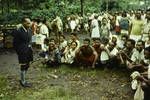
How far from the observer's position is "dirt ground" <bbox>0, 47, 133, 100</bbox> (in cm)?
1024

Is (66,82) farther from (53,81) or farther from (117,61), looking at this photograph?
(117,61)

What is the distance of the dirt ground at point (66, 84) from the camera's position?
10.2m

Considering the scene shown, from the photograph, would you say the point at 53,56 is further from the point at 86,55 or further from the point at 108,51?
the point at 108,51

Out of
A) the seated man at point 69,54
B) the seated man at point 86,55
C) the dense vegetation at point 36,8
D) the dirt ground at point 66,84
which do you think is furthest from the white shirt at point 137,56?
the dense vegetation at point 36,8

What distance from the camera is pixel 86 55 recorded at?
13078mm

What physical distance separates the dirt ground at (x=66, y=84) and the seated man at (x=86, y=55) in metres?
0.27

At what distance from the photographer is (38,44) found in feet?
59.8

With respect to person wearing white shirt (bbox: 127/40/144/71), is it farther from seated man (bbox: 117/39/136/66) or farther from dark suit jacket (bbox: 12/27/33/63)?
dark suit jacket (bbox: 12/27/33/63)

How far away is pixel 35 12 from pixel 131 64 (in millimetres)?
16756

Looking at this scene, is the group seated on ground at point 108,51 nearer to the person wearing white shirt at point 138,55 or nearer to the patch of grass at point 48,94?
the person wearing white shirt at point 138,55

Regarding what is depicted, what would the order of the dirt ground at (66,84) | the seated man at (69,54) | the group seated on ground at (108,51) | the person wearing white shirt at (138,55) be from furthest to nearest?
the seated man at (69,54), the group seated on ground at (108,51), the person wearing white shirt at (138,55), the dirt ground at (66,84)

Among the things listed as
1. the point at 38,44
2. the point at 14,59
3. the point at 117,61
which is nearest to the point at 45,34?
the point at 38,44

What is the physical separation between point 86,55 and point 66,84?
1.86 metres

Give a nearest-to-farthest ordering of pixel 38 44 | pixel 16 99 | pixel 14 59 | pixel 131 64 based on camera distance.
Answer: pixel 16 99 → pixel 131 64 → pixel 14 59 → pixel 38 44
